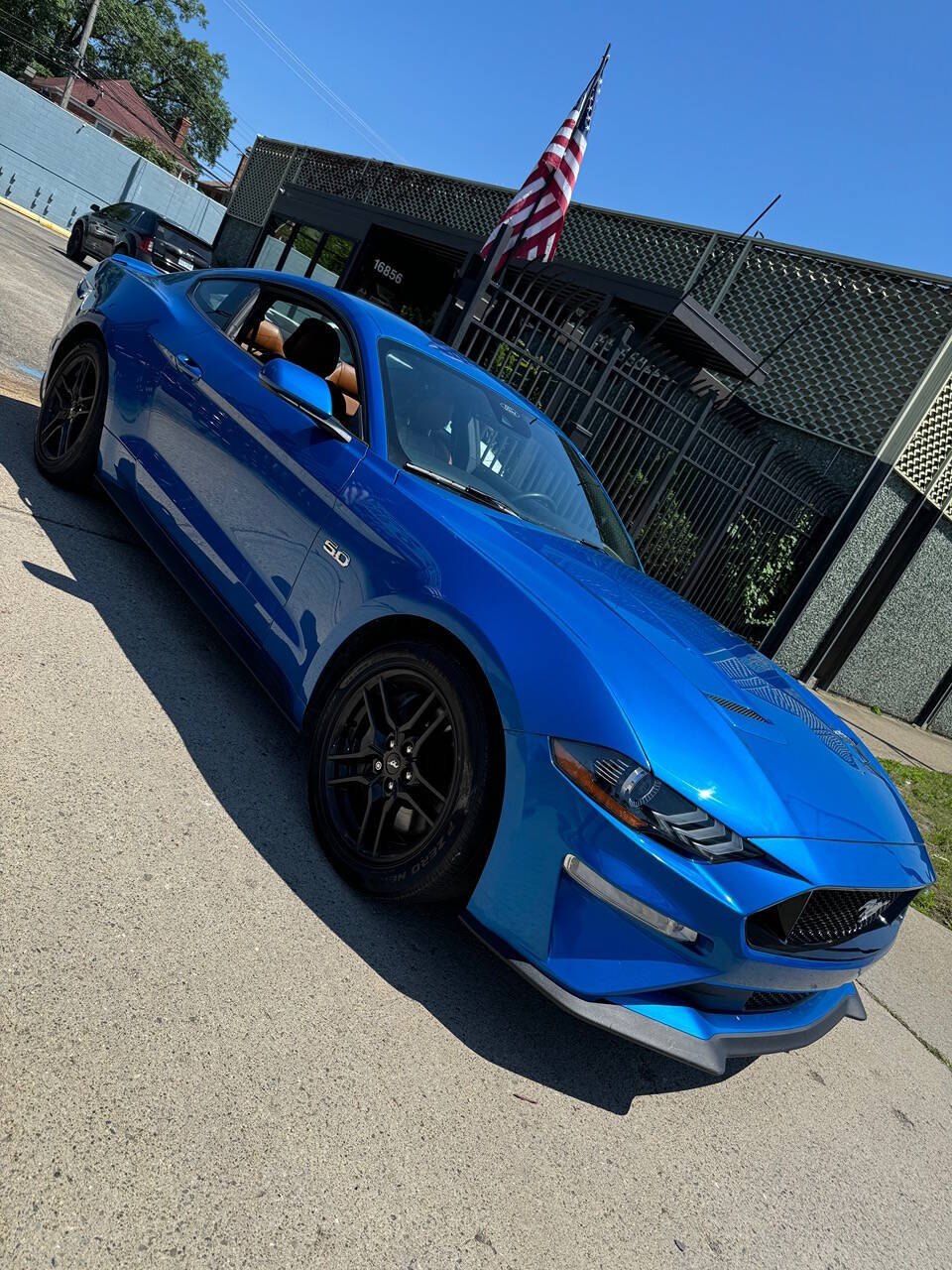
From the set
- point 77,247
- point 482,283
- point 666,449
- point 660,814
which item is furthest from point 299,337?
point 77,247

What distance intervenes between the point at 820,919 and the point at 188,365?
123 inches

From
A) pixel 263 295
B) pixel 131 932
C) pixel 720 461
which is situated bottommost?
pixel 131 932

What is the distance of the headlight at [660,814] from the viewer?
6.92ft

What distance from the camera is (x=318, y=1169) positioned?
5.85 feet

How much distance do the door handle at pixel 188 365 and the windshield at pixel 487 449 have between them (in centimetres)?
84

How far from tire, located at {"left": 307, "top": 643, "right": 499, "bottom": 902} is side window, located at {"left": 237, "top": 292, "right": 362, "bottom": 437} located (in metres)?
1.56

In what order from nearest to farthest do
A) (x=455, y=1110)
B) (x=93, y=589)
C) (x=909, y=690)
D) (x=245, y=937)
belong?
(x=455, y=1110) → (x=245, y=937) → (x=93, y=589) → (x=909, y=690)

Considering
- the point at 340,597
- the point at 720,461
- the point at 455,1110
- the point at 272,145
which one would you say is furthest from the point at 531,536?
the point at 272,145

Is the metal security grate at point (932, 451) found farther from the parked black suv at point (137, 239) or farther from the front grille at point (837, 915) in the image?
the parked black suv at point (137, 239)

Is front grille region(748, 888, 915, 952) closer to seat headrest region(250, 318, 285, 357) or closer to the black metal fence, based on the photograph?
seat headrest region(250, 318, 285, 357)

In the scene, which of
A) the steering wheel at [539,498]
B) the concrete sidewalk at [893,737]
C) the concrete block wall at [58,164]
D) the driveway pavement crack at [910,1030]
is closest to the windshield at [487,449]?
the steering wheel at [539,498]

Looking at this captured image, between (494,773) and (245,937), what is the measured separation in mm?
745

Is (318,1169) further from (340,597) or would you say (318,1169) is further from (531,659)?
(340,597)

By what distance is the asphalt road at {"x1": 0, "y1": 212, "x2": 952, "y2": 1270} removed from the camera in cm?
166
